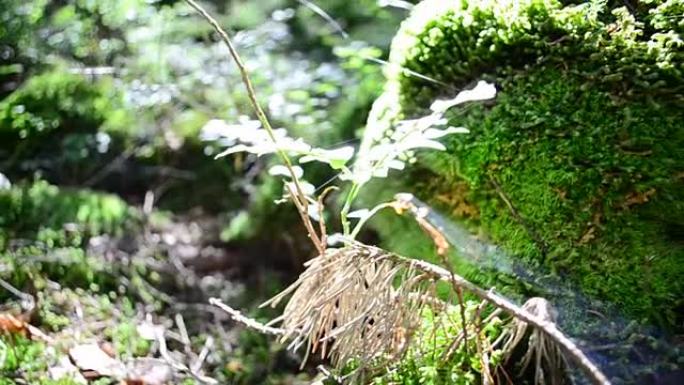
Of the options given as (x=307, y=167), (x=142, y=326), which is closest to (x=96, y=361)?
(x=142, y=326)

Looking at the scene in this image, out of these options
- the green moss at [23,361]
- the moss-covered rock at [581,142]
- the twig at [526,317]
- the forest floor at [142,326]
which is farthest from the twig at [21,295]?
the moss-covered rock at [581,142]

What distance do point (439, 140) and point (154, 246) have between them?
1.28 metres

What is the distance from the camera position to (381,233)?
6.47 ft

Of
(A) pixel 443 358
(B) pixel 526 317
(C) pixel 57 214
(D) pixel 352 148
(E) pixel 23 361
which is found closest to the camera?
(B) pixel 526 317

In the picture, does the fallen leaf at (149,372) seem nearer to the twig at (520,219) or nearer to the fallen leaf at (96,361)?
the fallen leaf at (96,361)

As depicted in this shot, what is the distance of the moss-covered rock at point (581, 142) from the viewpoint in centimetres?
137

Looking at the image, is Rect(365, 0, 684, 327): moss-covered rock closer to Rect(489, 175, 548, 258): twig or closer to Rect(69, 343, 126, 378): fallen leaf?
Rect(489, 175, 548, 258): twig

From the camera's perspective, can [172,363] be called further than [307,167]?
No

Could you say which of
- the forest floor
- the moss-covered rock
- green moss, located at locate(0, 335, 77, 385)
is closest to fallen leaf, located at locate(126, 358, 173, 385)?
the forest floor

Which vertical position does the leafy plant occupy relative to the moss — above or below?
above

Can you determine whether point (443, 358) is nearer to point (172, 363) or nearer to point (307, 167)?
point (172, 363)

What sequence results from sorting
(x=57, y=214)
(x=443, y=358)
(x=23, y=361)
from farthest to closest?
(x=57, y=214) → (x=23, y=361) → (x=443, y=358)

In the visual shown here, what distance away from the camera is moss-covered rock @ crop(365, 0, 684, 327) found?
4.50ft

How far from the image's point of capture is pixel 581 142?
4.75 feet
